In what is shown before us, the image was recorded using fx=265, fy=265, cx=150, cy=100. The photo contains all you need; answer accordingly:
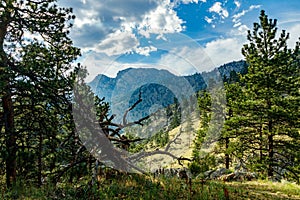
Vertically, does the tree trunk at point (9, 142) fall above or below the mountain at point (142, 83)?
below

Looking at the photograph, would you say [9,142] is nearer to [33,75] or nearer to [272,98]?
[33,75]

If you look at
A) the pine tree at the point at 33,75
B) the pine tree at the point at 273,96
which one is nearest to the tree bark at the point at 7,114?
the pine tree at the point at 33,75

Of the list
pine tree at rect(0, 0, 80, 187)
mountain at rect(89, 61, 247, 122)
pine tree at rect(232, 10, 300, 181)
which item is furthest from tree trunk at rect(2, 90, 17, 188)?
pine tree at rect(232, 10, 300, 181)

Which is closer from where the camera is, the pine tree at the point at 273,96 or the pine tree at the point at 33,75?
the pine tree at the point at 33,75

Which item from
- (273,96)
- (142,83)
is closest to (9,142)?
(142,83)

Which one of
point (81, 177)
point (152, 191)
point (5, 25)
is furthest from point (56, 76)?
point (152, 191)

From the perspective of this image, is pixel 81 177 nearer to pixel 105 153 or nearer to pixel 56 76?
pixel 105 153

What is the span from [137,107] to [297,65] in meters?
17.4

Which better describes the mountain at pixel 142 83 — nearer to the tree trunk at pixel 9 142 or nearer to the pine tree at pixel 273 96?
the tree trunk at pixel 9 142

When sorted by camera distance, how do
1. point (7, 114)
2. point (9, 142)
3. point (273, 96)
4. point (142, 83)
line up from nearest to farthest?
1. point (142, 83)
2. point (9, 142)
3. point (7, 114)
4. point (273, 96)

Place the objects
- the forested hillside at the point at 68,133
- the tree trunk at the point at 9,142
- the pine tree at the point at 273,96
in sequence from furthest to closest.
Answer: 1. the pine tree at the point at 273,96
2. the tree trunk at the point at 9,142
3. the forested hillside at the point at 68,133

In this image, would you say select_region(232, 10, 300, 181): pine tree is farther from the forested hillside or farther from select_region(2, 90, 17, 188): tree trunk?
select_region(2, 90, 17, 188): tree trunk

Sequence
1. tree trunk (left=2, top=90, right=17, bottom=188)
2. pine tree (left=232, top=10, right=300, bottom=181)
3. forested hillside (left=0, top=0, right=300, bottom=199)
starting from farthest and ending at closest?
pine tree (left=232, top=10, right=300, bottom=181) → tree trunk (left=2, top=90, right=17, bottom=188) → forested hillside (left=0, top=0, right=300, bottom=199)

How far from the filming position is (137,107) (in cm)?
1058
